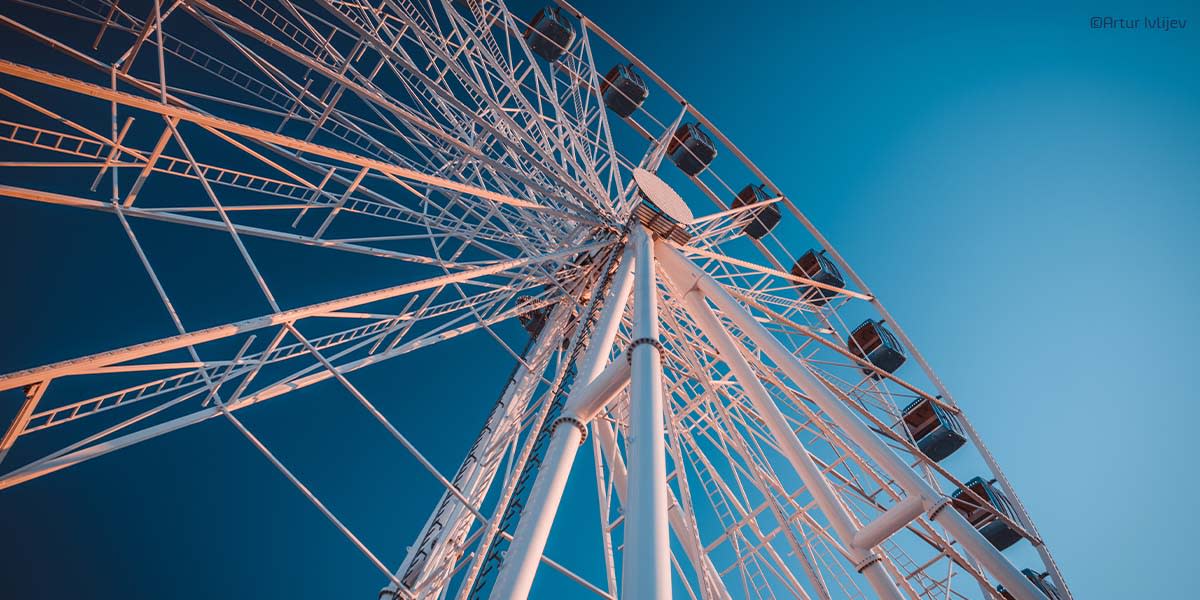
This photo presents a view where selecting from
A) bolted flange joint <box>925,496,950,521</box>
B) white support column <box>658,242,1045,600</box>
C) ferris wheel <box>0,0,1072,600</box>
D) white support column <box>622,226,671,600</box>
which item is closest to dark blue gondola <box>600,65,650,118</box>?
ferris wheel <box>0,0,1072,600</box>

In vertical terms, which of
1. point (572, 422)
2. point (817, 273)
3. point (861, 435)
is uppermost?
point (817, 273)

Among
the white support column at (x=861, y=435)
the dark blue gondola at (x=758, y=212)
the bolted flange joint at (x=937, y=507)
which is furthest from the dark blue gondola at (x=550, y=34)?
the bolted flange joint at (x=937, y=507)

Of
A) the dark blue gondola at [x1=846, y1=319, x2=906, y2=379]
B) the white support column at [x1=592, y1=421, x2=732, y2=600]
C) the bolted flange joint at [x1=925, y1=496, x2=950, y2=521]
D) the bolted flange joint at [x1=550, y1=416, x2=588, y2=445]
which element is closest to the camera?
the bolted flange joint at [x1=550, y1=416, x2=588, y2=445]

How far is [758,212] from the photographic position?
16203mm

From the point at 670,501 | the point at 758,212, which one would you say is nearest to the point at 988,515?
the point at 670,501

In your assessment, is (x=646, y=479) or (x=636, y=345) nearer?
(x=646, y=479)

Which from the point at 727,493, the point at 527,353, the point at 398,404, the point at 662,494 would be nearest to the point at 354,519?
the point at 398,404

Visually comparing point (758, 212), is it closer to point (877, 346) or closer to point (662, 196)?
point (877, 346)

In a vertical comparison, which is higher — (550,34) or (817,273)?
(550,34)

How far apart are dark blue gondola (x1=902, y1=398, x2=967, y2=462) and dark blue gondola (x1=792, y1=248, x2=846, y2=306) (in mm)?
3073

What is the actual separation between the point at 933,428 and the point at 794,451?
804 cm

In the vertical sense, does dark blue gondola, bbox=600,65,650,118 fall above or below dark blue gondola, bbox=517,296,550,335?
above

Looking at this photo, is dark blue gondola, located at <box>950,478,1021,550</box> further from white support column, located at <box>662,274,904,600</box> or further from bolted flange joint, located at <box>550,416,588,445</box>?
bolted flange joint, located at <box>550,416,588,445</box>

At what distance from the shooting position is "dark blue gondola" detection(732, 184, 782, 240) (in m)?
15.8
